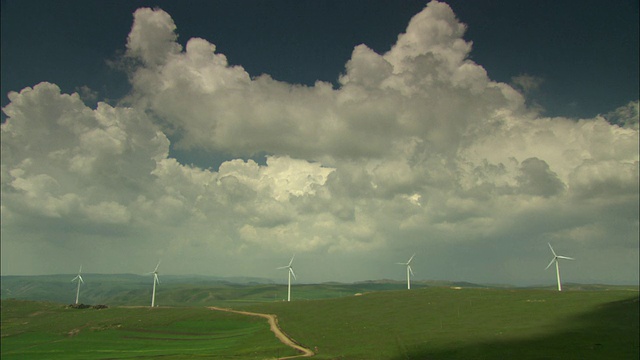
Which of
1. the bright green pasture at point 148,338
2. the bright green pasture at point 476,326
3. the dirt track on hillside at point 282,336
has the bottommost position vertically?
the bright green pasture at point 148,338

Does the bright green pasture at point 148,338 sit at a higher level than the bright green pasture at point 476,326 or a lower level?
lower

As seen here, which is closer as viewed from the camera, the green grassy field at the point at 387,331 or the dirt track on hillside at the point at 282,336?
the green grassy field at the point at 387,331

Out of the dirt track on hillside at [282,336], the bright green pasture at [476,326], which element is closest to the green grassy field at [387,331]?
the bright green pasture at [476,326]

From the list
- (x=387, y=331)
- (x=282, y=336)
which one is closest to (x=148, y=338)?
(x=282, y=336)

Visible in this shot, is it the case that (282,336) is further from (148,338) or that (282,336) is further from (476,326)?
(476,326)

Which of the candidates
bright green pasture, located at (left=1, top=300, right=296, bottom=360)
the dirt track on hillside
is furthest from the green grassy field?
the dirt track on hillside

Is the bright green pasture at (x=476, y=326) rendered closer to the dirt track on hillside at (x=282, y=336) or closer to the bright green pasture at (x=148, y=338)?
the dirt track on hillside at (x=282, y=336)

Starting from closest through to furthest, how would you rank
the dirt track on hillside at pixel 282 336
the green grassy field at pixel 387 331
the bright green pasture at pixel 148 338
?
the green grassy field at pixel 387 331, the dirt track on hillside at pixel 282 336, the bright green pasture at pixel 148 338
